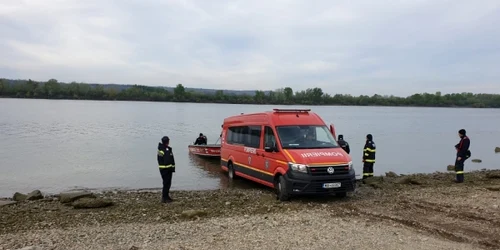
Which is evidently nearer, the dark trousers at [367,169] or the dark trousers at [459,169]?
the dark trousers at [459,169]

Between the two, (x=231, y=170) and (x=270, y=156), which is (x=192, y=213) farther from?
(x=231, y=170)

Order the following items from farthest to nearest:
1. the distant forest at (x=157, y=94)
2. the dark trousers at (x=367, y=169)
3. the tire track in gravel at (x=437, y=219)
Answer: the distant forest at (x=157, y=94) → the dark trousers at (x=367, y=169) → the tire track in gravel at (x=437, y=219)

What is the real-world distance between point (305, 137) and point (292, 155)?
3.54 feet

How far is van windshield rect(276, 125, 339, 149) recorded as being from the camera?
11391 mm

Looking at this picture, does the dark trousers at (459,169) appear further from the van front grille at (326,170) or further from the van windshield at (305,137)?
the van front grille at (326,170)

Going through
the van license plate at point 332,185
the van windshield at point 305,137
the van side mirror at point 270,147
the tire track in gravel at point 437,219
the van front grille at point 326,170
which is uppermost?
the van windshield at point 305,137

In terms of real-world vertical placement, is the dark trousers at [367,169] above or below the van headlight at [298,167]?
below

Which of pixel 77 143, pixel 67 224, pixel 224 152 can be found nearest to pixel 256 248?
pixel 67 224

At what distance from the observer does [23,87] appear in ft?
362

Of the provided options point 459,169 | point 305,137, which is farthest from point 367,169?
point 305,137

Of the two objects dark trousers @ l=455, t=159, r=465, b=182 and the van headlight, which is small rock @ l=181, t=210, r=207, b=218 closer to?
the van headlight

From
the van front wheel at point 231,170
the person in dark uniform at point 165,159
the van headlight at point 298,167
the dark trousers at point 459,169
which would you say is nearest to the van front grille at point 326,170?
the van headlight at point 298,167

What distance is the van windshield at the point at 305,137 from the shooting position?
1139 cm

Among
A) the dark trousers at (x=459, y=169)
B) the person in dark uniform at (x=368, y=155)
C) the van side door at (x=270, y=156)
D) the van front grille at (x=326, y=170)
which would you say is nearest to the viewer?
the van front grille at (x=326, y=170)
